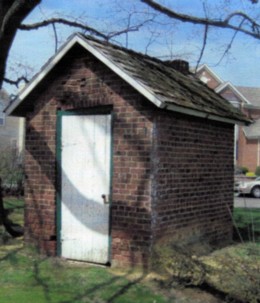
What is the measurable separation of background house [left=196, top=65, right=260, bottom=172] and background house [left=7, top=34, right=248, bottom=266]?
3577 centimetres

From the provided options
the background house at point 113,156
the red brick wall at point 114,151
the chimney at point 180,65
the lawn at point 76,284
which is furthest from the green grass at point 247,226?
the lawn at point 76,284

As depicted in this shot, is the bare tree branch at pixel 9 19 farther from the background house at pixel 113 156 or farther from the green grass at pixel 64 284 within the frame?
the green grass at pixel 64 284

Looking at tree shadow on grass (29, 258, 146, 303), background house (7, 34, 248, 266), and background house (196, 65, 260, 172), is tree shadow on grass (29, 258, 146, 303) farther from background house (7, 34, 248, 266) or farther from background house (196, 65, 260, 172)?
background house (196, 65, 260, 172)

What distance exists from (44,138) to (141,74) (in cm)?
215

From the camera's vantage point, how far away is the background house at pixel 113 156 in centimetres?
859

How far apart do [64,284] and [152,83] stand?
11.0 feet

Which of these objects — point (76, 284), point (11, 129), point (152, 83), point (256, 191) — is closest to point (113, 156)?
point (152, 83)

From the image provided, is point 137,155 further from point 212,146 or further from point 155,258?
point 212,146

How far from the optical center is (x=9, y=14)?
10.5 metres

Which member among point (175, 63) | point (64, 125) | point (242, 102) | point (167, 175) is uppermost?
point (242, 102)

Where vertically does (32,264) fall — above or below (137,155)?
below

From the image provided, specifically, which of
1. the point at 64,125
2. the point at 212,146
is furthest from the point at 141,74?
the point at 212,146

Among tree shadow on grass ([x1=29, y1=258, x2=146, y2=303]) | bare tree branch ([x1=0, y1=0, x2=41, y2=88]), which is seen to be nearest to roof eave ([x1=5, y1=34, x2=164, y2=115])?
bare tree branch ([x1=0, y1=0, x2=41, y2=88])

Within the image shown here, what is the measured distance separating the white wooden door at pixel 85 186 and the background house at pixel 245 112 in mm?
36642
